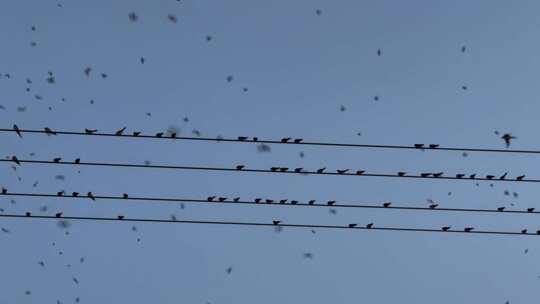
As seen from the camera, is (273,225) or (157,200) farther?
(273,225)

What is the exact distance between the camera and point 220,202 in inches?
701

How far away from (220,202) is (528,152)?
17.7 ft

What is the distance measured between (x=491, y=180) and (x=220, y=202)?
4710 mm

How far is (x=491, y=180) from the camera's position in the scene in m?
18.0

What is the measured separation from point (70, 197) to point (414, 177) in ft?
19.3

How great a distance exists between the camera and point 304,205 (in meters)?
17.3

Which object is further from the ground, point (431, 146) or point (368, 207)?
point (431, 146)

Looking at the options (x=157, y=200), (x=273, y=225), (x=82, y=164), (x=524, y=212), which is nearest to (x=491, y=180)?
(x=524, y=212)

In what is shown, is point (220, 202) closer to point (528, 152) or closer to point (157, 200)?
point (157, 200)

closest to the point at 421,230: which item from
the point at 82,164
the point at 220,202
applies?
the point at 220,202

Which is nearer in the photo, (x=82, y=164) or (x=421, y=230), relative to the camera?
(x=82, y=164)

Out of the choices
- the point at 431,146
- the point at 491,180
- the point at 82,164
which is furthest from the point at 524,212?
the point at 82,164

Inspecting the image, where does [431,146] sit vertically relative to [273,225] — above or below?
above

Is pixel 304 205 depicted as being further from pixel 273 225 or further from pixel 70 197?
pixel 70 197
